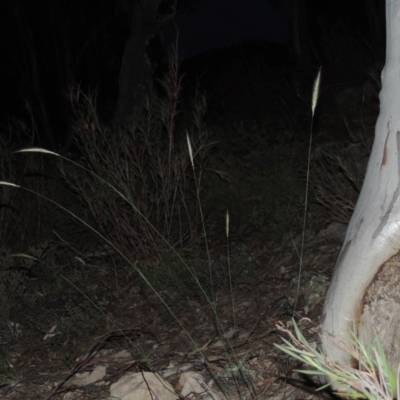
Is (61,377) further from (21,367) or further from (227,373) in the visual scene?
(227,373)

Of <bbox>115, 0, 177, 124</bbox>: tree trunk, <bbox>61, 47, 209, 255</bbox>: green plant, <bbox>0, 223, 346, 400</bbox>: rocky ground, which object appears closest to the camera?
<bbox>0, 223, 346, 400</bbox>: rocky ground

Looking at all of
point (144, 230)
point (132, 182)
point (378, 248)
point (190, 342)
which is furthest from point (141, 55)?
point (378, 248)

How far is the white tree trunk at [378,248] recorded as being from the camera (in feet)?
6.99

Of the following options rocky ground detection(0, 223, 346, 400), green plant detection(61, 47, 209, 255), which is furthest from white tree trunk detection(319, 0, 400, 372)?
green plant detection(61, 47, 209, 255)

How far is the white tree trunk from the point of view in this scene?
83.9 inches

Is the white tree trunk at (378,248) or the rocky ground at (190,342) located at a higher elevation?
the white tree trunk at (378,248)

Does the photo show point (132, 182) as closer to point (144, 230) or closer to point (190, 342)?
point (144, 230)

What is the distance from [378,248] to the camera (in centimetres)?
212

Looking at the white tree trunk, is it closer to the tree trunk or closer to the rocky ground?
the rocky ground

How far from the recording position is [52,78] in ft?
68.7

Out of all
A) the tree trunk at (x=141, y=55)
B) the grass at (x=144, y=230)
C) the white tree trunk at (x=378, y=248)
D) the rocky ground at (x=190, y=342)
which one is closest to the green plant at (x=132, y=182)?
the grass at (x=144, y=230)

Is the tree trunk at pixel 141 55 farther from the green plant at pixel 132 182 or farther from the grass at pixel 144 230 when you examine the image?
the green plant at pixel 132 182

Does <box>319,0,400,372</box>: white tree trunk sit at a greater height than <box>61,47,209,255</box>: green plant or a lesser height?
greater

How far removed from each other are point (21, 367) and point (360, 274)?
2316 mm
